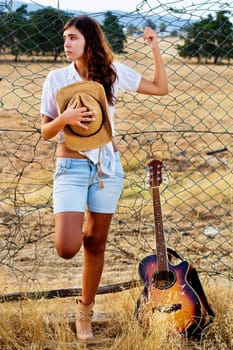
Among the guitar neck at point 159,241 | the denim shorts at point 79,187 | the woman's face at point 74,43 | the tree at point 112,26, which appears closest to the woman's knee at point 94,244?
the denim shorts at point 79,187

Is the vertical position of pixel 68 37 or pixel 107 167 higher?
pixel 68 37

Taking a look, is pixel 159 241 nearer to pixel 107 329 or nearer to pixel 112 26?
pixel 107 329

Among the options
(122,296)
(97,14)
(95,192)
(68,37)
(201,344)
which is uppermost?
(97,14)

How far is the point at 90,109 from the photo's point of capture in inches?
161

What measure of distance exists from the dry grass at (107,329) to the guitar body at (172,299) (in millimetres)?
89

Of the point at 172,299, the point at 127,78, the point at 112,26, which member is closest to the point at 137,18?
the point at 112,26

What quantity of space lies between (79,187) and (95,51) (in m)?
0.69

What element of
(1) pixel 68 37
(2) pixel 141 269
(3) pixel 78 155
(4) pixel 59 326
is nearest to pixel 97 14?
(1) pixel 68 37

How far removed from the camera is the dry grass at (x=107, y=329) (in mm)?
4371

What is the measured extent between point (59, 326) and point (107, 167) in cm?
95

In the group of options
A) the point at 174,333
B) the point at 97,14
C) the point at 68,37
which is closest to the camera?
the point at 68,37

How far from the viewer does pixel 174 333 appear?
4.48 m

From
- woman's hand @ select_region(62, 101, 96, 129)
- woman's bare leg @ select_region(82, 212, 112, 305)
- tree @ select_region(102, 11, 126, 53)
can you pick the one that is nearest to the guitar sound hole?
woman's bare leg @ select_region(82, 212, 112, 305)

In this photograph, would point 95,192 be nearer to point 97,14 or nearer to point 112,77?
point 112,77
